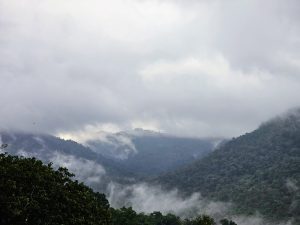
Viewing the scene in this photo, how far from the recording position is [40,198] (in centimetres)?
7019

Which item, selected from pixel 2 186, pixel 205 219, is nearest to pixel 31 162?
pixel 2 186

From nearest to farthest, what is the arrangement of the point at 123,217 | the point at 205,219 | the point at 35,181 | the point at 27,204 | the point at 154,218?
the point at 27,204 → the point at 35,181 → the point at 205,219 → the point at 123,217 → the point at 154,218

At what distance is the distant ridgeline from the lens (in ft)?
218

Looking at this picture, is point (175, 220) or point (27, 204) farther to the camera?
point (175, 220)

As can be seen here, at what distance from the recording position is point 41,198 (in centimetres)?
7019

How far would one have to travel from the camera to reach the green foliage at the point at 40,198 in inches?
2621

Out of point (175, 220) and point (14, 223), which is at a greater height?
point (175, 220)

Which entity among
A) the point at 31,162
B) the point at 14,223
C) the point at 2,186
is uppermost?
the point at 31,162

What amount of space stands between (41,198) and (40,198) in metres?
0.15

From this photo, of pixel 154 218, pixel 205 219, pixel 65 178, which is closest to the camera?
pixel 65 178

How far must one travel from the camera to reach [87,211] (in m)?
74.5

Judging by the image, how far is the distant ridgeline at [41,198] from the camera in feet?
218

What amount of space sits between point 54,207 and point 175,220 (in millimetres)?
119598

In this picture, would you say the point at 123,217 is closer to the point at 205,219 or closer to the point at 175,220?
the point at 175,220
